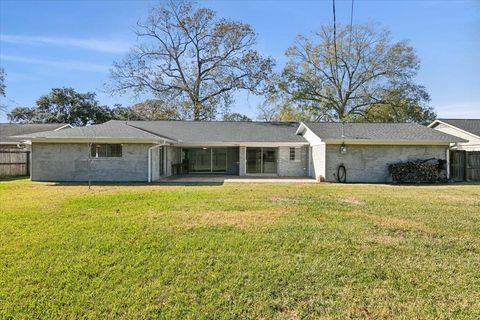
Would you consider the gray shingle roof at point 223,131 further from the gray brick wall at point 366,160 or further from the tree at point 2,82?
the tree at point 2,82

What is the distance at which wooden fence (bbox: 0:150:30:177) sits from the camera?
18984mm

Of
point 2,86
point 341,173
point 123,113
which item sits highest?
point 123,113

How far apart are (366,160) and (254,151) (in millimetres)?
6678

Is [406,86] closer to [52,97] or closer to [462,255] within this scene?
[462,255]

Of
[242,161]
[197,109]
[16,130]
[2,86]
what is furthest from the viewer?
[197,109]

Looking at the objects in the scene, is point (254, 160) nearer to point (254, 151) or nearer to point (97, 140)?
point (254, 151)

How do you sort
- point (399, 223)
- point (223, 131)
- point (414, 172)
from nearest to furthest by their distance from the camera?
point (399, 223)
point (414, 172)
point (223, 131)

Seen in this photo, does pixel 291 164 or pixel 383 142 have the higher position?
pixel 383 142

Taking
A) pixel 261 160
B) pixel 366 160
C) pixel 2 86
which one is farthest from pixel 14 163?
pixel 366 160

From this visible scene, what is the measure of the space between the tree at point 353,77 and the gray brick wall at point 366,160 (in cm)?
1703

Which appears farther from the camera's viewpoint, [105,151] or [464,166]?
[464,166]

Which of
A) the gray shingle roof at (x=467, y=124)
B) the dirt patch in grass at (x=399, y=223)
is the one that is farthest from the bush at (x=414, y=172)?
the dirt patch in grass at (x=399, y=223)

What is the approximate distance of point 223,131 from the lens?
22.2 metres

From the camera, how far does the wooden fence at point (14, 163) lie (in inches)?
747
